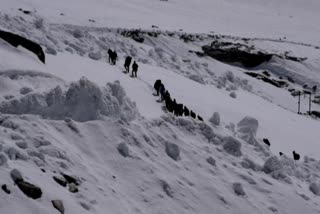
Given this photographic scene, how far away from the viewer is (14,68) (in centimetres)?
1385

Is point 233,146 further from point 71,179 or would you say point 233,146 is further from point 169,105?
point 71,179

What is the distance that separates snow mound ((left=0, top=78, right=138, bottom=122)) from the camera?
462 inches

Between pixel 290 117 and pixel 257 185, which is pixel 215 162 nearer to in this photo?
pixel 257 185

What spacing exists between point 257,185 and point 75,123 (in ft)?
16.1

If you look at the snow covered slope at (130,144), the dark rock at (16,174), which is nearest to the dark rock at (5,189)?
the snow covered slope at (130,144)

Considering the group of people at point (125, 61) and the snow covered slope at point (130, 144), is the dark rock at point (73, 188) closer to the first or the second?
the snow covered slope at point (130, 144)

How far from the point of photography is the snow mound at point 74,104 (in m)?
11.7

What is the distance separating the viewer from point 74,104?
40.9 ft

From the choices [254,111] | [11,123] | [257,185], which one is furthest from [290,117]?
[11,123]

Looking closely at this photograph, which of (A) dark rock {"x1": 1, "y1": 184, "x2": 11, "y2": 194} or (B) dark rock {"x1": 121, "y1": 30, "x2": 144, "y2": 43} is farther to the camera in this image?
(B) dark rock {"x1": 121, "y1": 30, "x2": 144, "y2": 43}

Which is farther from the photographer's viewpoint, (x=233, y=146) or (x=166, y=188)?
(x=233, y=146)

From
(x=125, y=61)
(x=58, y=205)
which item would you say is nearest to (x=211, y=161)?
(x=58, y=205)

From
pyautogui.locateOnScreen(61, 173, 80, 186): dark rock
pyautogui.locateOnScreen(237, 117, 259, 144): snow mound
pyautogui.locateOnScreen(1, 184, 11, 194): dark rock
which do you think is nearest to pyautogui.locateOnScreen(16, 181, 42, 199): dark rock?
pyautogui.locateOnScreen(1, 184, 11, 194): dark rock

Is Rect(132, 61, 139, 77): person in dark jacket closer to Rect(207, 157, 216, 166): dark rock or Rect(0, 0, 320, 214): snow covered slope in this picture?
Rect(0, 0, 320, 214): snow covered slope
